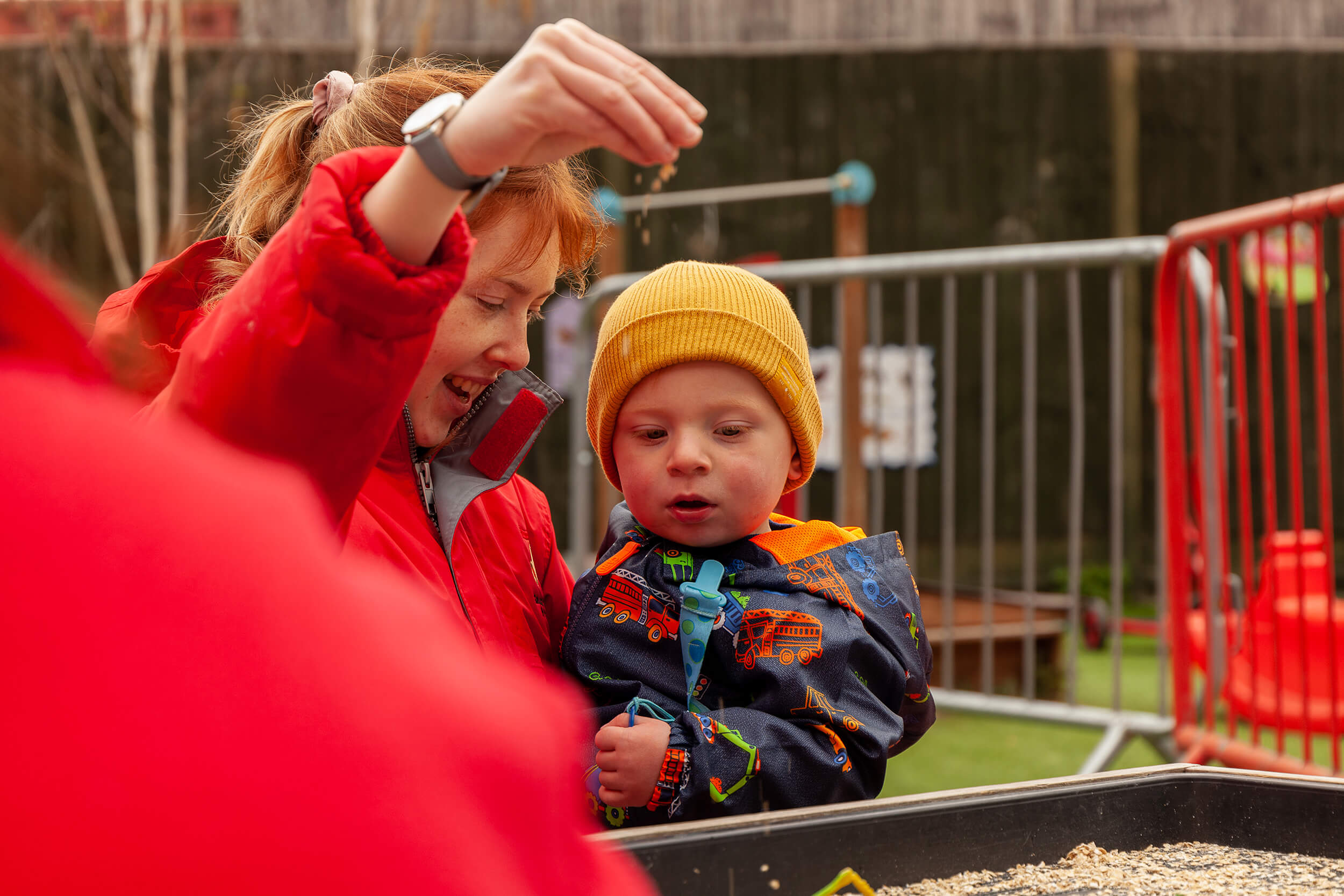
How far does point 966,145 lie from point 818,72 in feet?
2.92

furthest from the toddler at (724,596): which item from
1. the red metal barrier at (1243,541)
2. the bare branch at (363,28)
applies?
the bare branch at (363,28)

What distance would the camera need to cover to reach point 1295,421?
116 inches

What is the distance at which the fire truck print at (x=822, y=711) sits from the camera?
139cm

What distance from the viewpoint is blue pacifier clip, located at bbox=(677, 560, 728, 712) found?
1.44 m

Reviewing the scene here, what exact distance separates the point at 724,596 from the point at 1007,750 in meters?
3.01

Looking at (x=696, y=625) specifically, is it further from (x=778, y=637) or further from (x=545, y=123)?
(x=545, y=123)

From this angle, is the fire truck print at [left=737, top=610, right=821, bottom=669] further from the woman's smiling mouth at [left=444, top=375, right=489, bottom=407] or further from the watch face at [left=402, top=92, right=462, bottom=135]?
the watch face at [left=402, top=92, right=462, bottom=135]

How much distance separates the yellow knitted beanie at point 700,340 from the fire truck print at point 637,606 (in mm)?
185

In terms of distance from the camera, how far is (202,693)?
0.28m

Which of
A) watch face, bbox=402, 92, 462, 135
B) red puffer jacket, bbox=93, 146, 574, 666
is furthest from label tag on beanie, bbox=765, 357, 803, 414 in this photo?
watch face, bbox=402, 92, 462, 135

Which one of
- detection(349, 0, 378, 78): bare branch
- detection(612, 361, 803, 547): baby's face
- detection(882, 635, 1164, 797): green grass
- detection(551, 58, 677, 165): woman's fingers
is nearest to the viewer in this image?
detection(551, 58, 677, 165): woman's fingers

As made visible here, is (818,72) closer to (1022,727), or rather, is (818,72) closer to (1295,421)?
(1022,727)

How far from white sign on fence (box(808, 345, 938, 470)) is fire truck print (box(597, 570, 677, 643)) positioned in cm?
298

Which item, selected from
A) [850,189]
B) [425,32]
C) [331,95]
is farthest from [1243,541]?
[425,32]
